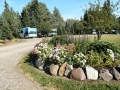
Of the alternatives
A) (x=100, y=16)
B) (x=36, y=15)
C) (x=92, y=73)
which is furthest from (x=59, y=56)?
(x=36, y=15)

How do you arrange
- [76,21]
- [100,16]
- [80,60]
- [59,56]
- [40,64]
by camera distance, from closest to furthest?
[80,60], [59,56], [40,64], [100,16], [76,21]

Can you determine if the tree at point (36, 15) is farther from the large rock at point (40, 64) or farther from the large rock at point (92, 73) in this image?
the large rock at point (92, 73)

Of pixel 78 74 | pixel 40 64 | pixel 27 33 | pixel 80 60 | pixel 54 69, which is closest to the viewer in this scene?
pixel 78 74

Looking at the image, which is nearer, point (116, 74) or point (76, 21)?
point (116, 74)

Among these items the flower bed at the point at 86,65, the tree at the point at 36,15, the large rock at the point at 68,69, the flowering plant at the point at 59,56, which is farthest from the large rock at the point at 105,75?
the tree at the point at 36,15

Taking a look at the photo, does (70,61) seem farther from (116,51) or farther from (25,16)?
(25,16)

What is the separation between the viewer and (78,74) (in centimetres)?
504

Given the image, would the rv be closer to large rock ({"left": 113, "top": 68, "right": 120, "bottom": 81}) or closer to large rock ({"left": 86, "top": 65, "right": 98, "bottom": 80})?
large rock ({"left": 86, "top": 65, "right": 98, "bottom": 80})

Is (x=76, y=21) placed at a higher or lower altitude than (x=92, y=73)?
higher

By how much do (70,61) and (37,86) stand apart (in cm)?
159

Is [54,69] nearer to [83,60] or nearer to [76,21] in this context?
[83,60]

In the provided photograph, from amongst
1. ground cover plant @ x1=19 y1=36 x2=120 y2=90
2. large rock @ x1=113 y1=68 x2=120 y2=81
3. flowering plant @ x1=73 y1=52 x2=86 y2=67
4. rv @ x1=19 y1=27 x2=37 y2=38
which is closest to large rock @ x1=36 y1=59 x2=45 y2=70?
ground cover plant @ x1=19 y1=36 x2=120 y2=90

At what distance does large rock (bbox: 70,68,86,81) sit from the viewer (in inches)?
196

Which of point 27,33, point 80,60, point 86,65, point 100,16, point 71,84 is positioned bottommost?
point 71,84
